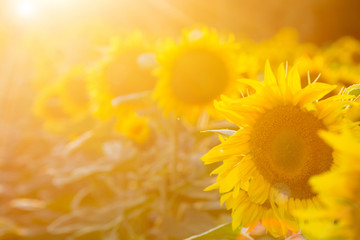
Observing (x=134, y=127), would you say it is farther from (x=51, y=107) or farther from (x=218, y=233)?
(x=218, y=233)

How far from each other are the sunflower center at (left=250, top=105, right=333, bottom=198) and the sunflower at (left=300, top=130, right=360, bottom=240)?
0.83ft

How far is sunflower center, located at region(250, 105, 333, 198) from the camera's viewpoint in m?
0.74

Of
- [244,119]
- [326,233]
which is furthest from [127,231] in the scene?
[326,233]

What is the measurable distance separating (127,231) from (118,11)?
6.33 metres

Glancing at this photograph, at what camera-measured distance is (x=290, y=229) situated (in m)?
0.75

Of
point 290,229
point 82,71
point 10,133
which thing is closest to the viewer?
point 290,229

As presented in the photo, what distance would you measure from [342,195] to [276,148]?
0.30 metres

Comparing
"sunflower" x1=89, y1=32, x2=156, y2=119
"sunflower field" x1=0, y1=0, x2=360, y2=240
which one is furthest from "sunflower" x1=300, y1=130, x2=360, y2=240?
"sunflower" x1=89, y1=32, x2=156, y2=119

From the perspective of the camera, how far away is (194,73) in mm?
1561

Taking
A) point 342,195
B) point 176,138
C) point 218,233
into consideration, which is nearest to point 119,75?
point 176,138

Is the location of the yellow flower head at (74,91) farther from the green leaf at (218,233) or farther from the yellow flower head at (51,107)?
the green leaf at (218,233)

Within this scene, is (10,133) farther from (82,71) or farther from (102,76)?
(102,76)

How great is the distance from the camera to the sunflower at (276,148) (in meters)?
0.74

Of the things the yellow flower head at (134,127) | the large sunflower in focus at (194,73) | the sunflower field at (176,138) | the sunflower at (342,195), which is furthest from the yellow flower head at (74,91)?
the sunflower at (342,195)
